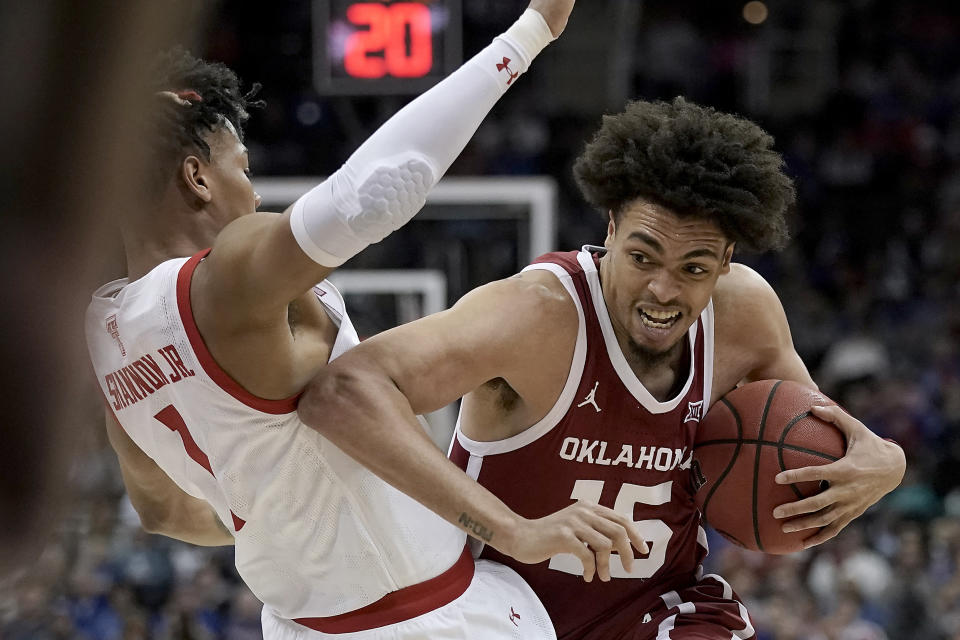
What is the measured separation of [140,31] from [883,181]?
15.1m

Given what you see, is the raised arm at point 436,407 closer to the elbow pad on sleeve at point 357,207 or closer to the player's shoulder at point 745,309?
the elbow pad on sleeve at point 357,207

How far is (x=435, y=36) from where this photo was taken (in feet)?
24.1

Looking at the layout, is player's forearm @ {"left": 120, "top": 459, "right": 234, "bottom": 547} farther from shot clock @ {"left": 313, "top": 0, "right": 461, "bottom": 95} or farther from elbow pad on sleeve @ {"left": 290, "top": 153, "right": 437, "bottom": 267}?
shot clock @ {"left": 313, "top": 0, "right": 461, "bottom": 95}

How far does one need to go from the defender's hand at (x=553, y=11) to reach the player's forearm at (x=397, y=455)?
895 mm

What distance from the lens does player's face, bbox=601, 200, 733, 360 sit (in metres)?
3.14

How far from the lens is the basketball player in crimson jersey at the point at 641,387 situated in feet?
10.2

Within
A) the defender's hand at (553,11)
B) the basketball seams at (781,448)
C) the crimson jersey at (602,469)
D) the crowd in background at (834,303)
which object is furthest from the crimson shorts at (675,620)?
the crowd in background at (834,303)

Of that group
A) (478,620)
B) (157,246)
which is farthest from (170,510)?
(478,620)

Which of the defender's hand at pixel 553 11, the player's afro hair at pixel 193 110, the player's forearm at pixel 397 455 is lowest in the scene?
the player's forearm at pixel 397 455

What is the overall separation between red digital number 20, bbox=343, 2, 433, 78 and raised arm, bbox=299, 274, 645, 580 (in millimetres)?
4598

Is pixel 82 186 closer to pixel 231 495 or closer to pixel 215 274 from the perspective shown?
pixel 215 274

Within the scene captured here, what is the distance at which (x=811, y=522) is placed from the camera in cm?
307

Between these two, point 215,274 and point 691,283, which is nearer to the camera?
→ point 215,274

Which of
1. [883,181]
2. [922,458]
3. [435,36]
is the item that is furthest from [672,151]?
[883,181]
